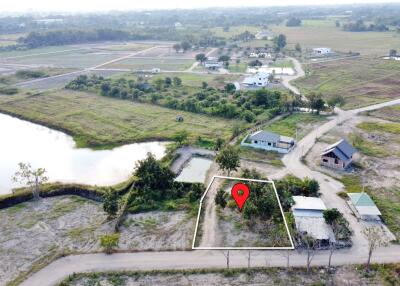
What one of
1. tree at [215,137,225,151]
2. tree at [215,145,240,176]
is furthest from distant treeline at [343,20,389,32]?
tree at [215,145,240,176]

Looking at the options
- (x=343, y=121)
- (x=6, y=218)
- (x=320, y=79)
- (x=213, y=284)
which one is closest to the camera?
(x=213, y=284)

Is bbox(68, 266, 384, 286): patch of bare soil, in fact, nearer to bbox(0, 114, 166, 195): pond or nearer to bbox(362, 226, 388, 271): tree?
bbox(362, 226, 388, 271): tree

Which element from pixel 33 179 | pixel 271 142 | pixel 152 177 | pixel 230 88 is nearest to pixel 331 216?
pixel 152 177

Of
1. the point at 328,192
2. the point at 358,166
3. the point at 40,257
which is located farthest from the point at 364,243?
the point at 40,257

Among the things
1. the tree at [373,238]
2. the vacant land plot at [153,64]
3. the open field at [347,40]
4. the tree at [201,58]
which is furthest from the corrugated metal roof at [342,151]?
the open field at [347,40]

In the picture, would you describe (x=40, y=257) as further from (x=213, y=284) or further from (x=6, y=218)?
(x=213, y=284)

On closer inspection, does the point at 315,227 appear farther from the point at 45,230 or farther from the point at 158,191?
the point at 45,230

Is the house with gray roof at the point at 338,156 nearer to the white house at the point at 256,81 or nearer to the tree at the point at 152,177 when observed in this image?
the tree at the point at 152,177
